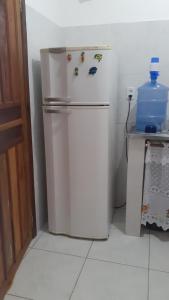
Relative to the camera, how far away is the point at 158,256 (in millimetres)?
1865

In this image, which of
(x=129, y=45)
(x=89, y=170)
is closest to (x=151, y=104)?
(x=129, y=45)

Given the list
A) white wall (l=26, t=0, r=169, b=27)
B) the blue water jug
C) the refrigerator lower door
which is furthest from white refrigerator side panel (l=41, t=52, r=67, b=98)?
the blue water jug

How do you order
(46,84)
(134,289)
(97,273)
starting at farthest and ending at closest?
1. (46,84)
2. (97,273)
3. (134,289)

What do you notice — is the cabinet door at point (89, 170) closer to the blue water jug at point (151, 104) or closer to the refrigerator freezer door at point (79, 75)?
the refrigerator freezer door at point (79, 75)

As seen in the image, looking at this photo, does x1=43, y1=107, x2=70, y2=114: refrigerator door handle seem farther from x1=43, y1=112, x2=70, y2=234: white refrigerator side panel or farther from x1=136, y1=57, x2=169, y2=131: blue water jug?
x1=136, y1=57, x2=169, y2=131: blue water jug

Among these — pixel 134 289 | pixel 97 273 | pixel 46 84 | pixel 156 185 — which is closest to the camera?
pixel 134 289

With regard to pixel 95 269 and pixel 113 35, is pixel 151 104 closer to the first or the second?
pixel 113 35

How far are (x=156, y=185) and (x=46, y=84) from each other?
1119 mm

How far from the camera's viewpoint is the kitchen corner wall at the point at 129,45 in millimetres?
2172

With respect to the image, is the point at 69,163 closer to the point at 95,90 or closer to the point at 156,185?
the point at 95,90

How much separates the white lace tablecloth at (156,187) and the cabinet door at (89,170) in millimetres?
316

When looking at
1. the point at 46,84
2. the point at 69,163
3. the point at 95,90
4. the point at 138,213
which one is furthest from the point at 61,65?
the point at 138,213

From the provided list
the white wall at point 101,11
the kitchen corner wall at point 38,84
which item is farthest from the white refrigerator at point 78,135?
the white wall at point 101,11

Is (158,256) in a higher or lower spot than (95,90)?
lower
